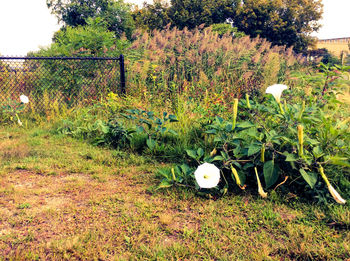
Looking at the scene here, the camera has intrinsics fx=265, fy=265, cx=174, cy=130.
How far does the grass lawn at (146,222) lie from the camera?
5.04ft

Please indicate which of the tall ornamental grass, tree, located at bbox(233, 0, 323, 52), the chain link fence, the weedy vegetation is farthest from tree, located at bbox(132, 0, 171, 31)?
the weedy vegetation

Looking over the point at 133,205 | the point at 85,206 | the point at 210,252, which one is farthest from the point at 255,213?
the point at 85,206

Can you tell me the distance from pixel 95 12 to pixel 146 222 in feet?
76.6

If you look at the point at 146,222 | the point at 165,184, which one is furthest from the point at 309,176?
the point at 146,222

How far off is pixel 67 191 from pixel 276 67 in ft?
13.8

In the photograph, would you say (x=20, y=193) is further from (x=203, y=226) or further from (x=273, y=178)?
(x=273, y=178)

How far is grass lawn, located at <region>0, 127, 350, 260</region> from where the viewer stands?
154cm

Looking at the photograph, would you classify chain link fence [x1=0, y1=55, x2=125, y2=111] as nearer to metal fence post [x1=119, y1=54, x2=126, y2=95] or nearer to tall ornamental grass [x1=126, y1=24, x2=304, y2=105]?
metal fence post [x1=119, y1=54, x2=126, y2=95]

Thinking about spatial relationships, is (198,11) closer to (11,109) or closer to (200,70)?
(200,70)

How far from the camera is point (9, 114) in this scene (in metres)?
4.84

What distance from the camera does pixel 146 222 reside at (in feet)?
5.90

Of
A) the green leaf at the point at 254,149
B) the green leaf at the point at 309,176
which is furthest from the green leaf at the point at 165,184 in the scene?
the green leaf at the point at 309,176

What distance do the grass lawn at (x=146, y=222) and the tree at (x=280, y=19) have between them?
2159cm

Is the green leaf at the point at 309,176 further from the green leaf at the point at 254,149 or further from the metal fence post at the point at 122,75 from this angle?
the metal fence post at the point at 122,75
